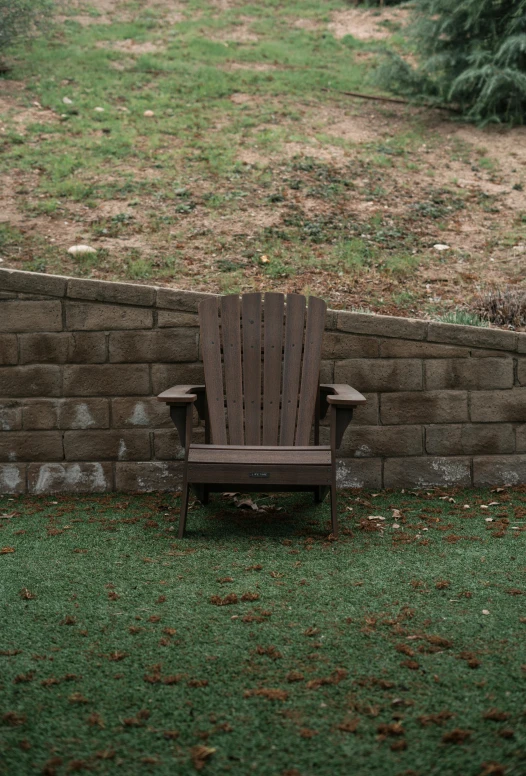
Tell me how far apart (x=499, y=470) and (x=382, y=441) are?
716 millimetres

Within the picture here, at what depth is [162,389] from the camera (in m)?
4.39

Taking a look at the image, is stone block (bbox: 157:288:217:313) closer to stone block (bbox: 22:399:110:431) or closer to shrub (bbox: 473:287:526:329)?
stone block (bbox: 22:399:110:431)

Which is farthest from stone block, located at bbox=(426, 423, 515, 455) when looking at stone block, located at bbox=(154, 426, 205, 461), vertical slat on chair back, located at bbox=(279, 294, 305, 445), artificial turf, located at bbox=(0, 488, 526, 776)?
stone block, located at bbox=(154, 426, 205, 461)

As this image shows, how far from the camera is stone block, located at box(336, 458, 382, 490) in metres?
4.45

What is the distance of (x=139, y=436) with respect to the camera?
14.5ft

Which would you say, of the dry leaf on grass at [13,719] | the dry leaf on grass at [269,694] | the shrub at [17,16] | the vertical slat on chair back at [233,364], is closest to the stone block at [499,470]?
the vertical slat on chair back at [233,364]

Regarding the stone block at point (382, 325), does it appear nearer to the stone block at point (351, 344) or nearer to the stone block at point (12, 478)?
the stone block at point (351, 344)

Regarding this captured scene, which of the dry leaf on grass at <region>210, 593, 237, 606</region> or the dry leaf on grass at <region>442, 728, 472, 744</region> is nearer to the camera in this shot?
the dry leaf on grass at <region>442, 728, 472, 744</region>

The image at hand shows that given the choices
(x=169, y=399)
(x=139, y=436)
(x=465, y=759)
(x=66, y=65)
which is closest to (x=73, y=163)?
(x=66, y=65)

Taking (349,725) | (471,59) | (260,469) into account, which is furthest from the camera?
(471,59)

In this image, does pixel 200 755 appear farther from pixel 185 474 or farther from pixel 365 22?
pixel 365 22

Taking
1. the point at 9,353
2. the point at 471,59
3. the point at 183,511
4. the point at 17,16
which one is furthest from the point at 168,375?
the point at 17,16

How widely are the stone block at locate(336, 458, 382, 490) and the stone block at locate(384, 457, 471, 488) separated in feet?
0.17

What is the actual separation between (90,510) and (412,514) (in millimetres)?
1739
